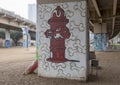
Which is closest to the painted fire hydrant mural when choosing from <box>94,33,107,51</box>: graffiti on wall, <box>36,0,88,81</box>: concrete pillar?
<box>36,0,88,81</box>: concrete pillar

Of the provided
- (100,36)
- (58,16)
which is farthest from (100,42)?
(58,16)

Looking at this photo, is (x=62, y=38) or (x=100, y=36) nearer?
(x=62, y=38)

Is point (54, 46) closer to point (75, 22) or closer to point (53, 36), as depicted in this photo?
point (53, 36)

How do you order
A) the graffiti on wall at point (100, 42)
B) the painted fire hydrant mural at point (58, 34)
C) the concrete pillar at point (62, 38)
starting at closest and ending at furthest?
the concrete pillar at point (62, 38) < the painted fire hydrant mural at point (58, 34) < the graffiti on wall at point (100, 42)

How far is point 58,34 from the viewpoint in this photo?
12477 millimetres

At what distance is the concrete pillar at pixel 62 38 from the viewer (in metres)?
12.0

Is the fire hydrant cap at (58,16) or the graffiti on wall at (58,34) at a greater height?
the fire hydrant cap at (58,16)

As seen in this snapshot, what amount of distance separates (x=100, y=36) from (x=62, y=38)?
3789 cm

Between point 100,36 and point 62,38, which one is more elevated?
point 100,36

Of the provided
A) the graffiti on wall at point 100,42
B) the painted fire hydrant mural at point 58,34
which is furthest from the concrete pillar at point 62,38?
the graffiti on wall at point 100,42

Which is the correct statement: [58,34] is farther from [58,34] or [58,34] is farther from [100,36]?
[100,36]

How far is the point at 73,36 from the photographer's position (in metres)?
12.1

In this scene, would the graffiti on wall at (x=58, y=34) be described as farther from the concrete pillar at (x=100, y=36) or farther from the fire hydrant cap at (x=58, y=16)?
the concrete pillar at (x=100, y=36)

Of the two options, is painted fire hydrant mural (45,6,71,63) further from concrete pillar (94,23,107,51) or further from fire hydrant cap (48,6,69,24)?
concrete pillar (94,23,107,51)
